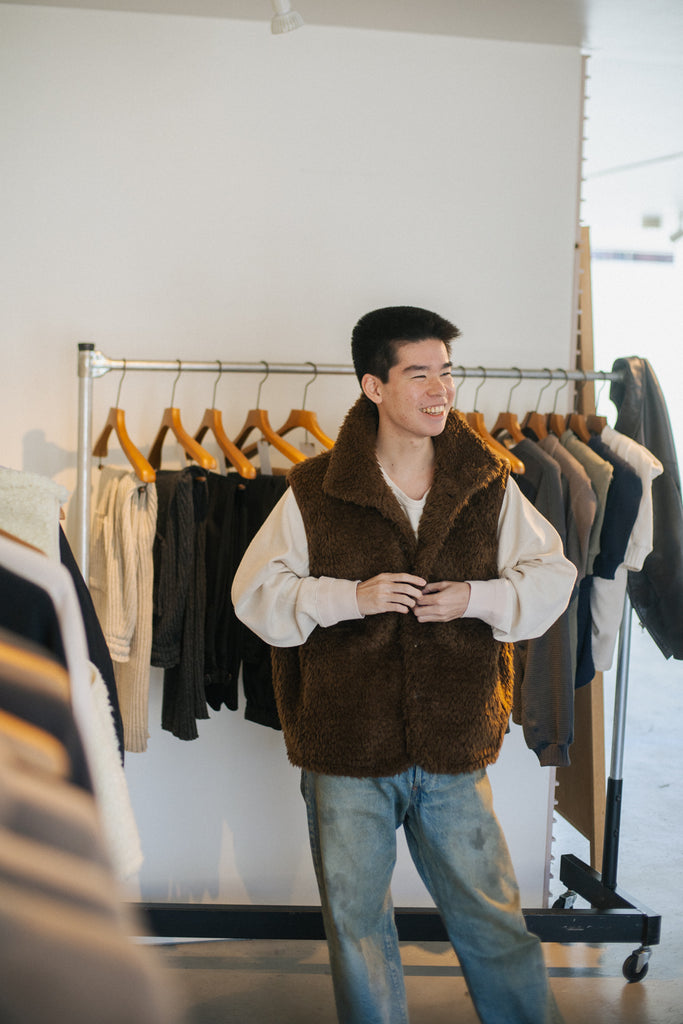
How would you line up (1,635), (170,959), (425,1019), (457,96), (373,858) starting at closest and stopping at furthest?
(1,635) → (373,858) → (425,1019) → (170,959) → (457,96)

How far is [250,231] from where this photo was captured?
313cm

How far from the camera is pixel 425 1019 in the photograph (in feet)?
8.53

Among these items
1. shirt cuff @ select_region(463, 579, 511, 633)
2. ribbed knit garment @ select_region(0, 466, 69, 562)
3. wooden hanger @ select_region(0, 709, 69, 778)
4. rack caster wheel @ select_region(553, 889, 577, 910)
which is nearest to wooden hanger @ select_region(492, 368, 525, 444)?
shirt cuff @ select_region(463, 579, 511, 633)

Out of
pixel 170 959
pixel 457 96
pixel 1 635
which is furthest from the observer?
pixel 457 96

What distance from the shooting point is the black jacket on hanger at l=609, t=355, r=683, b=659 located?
2857 mm

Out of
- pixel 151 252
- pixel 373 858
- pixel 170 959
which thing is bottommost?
pixel 170 959

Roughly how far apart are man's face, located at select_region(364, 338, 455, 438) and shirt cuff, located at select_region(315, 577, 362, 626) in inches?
16.0

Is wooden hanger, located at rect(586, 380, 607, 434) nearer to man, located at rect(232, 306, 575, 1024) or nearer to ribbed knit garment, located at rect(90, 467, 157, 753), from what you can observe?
man, located at rect(232, 306, 575, 1024)

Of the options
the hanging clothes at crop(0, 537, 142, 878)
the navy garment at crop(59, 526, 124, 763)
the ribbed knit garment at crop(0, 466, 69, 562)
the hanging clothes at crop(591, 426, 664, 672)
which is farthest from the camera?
the hanging clothes at crop(591, 426, 664, 672)

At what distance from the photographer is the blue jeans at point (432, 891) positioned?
197cm

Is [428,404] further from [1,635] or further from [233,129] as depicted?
[233,129]

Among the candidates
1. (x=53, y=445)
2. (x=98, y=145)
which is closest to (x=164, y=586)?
(x=53, y=445)

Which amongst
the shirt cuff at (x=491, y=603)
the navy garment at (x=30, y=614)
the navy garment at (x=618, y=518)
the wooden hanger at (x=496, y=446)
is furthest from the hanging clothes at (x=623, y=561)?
the navy garment at (x=30, y=614)

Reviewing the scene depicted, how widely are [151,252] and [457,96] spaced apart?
1190 millimetres
